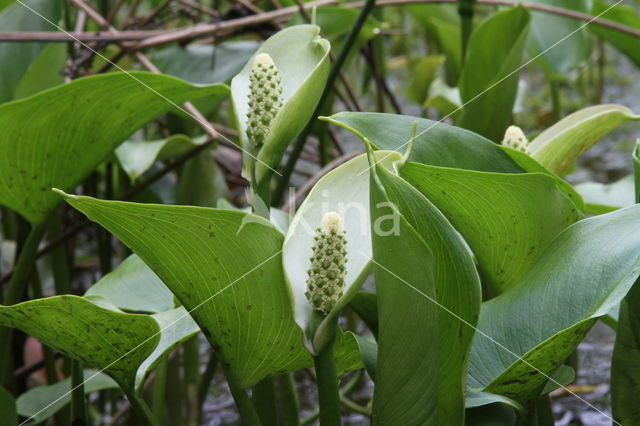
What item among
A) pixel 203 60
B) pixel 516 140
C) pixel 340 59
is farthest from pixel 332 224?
→ pixel 203 60

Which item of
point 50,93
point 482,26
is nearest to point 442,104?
point 482,26

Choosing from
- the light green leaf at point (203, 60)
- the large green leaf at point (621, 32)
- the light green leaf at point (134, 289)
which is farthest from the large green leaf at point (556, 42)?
the light green leaf at point (134, 289)

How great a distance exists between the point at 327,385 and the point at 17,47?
60 cm

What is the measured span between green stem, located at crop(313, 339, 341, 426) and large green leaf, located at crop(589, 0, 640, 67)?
758mm

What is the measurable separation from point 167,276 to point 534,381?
22 cm

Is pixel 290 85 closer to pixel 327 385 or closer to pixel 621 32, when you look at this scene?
pixel 327 385

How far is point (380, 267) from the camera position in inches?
17.4

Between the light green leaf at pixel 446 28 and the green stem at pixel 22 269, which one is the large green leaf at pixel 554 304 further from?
the light green leaf at pixel 446 28

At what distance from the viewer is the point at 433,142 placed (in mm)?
568

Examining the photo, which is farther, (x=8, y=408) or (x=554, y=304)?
(x=8, y=408)

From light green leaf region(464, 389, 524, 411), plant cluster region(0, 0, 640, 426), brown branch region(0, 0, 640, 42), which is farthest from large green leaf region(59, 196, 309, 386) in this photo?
brown branch region(0, 0, 640, 42)

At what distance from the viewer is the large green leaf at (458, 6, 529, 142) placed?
840mm

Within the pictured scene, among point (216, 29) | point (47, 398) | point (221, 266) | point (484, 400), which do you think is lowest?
point (47, 398)

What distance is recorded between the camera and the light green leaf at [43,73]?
0.94 m
